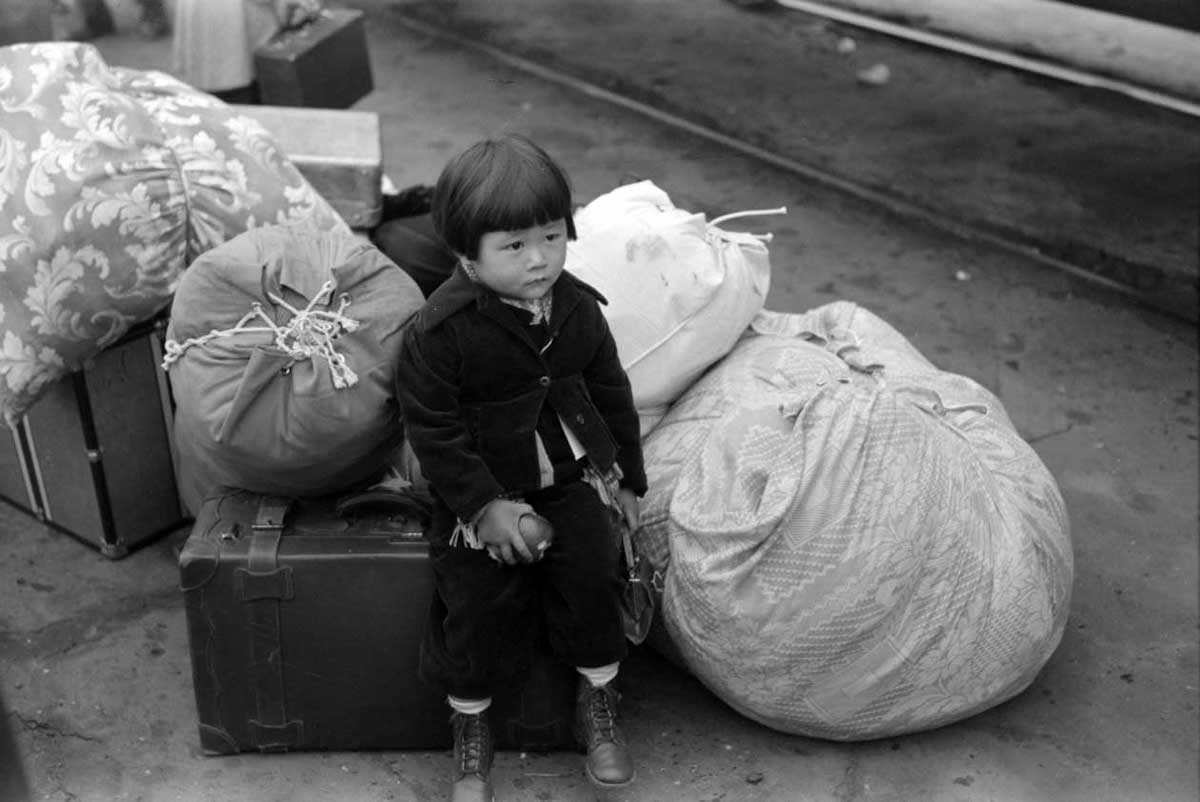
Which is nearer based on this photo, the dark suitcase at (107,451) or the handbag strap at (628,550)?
the handbag strap at (628,550)

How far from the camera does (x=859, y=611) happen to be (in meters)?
2.81

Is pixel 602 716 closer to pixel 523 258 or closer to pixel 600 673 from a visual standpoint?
pixel 600 673

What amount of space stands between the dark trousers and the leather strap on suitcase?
10.9 inches

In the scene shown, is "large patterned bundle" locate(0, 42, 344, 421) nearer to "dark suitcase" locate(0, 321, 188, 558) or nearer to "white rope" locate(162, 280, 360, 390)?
"dark suitcase" locate(0, 321, 188, 558)

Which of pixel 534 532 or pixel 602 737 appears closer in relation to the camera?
pixel 534 532

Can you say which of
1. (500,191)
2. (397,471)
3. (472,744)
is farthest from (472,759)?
(500,191)

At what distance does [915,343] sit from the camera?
468 centimetres

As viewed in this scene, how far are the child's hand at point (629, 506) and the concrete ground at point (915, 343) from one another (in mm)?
455

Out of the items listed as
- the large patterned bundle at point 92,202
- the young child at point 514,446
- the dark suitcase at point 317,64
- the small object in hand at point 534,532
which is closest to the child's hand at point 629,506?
the young child at point 514,446

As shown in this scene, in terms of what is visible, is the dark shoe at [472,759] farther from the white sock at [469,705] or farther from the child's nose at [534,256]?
the child's nose at [534,256]

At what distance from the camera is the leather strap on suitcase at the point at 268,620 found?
108 inches

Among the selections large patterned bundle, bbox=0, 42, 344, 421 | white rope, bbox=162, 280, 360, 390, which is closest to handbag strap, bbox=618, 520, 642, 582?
white rope, bbox=162, 280, 360, 390

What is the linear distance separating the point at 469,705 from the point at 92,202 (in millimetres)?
1216

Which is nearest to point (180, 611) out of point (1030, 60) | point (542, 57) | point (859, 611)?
point (859, 611)
